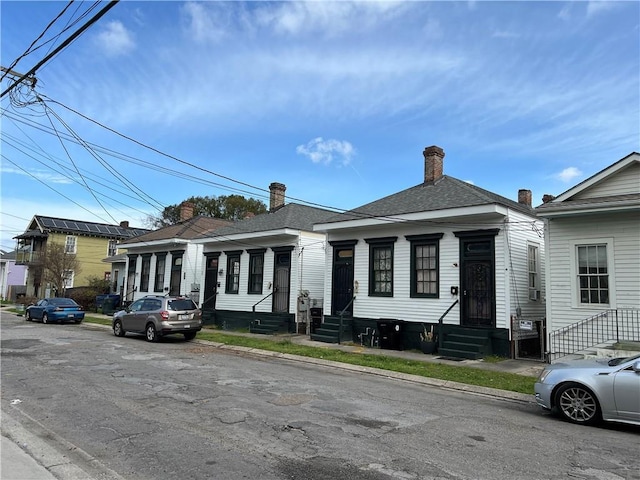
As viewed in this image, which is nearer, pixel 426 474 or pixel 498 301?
pixel 426 474

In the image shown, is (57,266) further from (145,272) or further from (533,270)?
(533,270)

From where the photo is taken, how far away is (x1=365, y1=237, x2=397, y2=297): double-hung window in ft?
57.7

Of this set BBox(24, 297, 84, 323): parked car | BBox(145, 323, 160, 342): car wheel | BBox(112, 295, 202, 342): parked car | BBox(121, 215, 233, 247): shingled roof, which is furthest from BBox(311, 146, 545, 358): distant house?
BBox(24, 297, 84, 323): parked car

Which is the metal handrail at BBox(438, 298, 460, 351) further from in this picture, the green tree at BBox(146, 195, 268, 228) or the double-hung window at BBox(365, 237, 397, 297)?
the green tree at BBox(146, 195, 268, 228)

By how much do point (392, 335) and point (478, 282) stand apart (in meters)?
3.42

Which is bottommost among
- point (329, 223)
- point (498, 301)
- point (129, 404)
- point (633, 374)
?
point (129, 404)

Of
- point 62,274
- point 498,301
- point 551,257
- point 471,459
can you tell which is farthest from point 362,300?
point 62,274

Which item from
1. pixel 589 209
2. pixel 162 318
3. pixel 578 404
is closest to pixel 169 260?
pixel 162 318

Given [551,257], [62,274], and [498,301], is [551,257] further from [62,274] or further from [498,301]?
[62,274]

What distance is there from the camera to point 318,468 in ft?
16.6

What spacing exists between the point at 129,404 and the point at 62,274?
118ft

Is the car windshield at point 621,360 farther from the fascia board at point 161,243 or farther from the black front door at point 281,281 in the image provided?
the fascia board at point 161,243

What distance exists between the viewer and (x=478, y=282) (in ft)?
49.9

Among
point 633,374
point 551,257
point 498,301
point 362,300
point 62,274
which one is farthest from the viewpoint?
point 62,274
